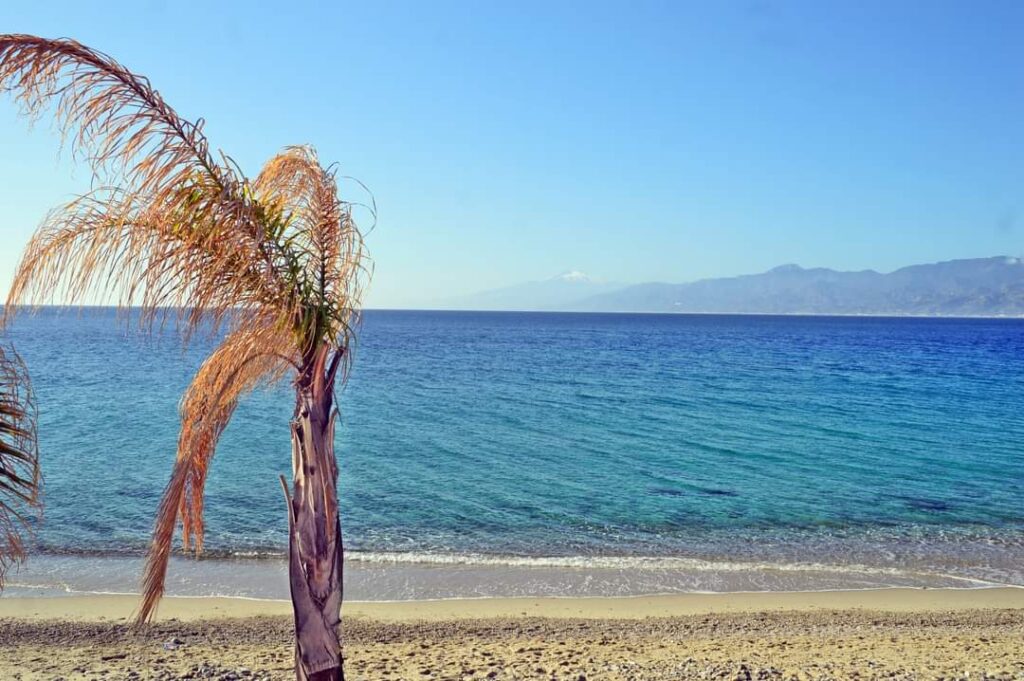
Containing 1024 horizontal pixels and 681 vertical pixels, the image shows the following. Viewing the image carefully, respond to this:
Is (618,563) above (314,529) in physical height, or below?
below

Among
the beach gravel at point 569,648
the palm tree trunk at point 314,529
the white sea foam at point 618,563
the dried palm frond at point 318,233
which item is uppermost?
the dried palm frond at point 318,233

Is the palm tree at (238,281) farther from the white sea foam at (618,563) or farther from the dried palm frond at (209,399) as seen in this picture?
the white sea foam at (618,563)

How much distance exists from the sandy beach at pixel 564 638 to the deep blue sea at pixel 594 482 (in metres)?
1.07

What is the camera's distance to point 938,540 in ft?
58.8

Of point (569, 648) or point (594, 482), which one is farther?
point (594, 482)

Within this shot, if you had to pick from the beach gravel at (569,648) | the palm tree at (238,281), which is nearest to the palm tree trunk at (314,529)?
the palm tree at (238,281)

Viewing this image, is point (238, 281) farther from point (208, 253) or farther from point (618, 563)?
point (618, 563)

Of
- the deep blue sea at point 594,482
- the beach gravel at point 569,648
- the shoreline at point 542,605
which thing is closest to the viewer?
the beach gravel at point 569,648

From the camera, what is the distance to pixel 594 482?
77.3ft

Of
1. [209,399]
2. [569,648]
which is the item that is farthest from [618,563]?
[209,399]

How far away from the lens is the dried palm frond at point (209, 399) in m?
6.52

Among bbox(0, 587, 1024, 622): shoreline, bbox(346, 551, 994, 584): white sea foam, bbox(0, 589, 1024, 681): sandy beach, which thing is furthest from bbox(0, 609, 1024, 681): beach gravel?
bbox(346, 551, 994, 584): white sea foam

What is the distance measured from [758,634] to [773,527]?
721cm

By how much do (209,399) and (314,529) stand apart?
137cm
